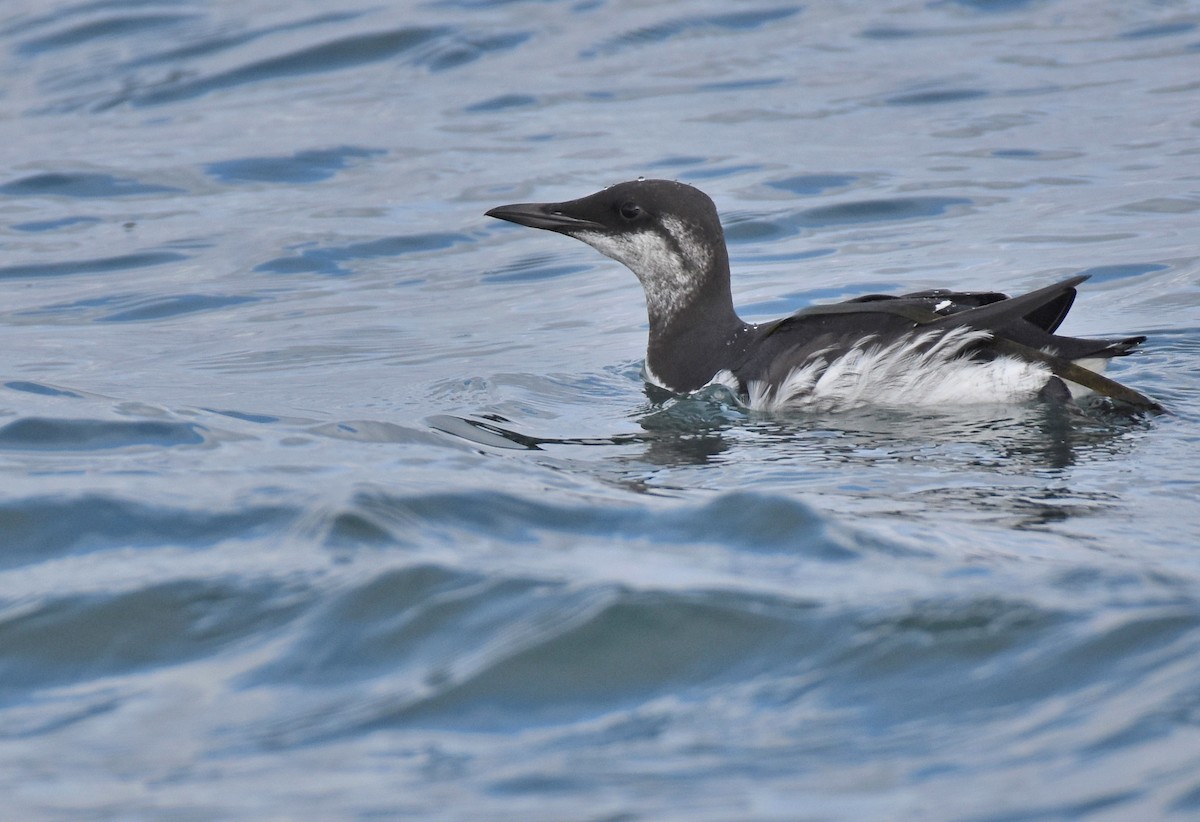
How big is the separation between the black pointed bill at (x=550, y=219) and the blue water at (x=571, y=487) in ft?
2.27

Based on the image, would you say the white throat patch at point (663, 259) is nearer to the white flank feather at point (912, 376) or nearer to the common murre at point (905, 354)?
the common murre at point (905, 354)

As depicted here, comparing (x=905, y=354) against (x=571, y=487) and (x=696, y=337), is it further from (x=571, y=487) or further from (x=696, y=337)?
(x=571, y=487)

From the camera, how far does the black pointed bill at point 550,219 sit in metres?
7.18

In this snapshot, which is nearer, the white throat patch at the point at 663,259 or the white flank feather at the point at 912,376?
the white flank feather at the point at 912,376

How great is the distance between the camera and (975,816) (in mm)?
2961

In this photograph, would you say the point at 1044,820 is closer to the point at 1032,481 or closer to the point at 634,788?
the point at 634,788

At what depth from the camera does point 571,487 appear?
528 centimetres

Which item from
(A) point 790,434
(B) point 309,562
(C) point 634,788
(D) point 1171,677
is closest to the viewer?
(C) point 634,788

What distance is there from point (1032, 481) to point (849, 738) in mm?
1972

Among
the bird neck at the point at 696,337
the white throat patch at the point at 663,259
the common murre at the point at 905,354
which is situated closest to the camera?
the common murre at the point at 905,354

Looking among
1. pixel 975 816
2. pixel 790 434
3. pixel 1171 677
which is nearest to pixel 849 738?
pixel 975 816

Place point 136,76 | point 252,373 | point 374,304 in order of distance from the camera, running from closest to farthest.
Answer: point 252,373
point 374,304
point 136,76

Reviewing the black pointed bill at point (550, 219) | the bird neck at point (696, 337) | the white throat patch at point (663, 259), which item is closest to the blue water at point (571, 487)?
the bird neck at point (696, 337)

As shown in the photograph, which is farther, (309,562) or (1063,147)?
(1063,147)
